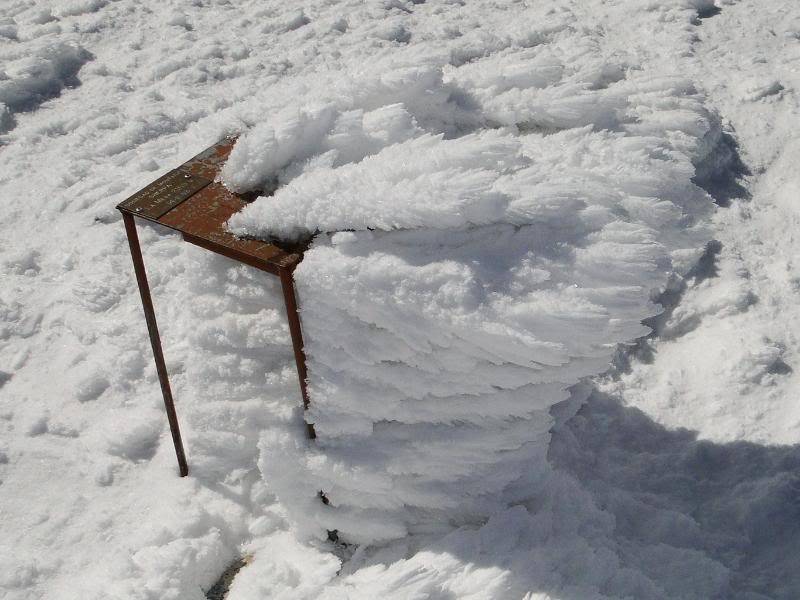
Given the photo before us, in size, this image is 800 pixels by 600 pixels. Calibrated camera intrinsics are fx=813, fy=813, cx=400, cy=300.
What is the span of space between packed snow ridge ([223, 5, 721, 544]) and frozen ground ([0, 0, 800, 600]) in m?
0.04

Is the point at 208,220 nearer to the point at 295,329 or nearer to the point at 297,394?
the point at 295,329

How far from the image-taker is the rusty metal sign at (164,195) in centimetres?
244

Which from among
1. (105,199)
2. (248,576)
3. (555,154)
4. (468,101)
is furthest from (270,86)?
(248,576)

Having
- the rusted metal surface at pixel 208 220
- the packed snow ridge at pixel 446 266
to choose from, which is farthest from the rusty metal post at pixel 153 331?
the packed snow ridge at pixel 446 266

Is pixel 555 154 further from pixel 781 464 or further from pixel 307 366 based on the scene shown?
pixel 781 464

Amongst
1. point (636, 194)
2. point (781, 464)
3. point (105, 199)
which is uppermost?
point (636, 194)

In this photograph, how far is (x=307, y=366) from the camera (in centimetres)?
241

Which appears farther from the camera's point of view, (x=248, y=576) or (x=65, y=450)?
(x=65, y=450)

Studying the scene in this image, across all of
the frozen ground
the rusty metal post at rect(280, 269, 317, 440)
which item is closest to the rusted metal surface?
the rusty metal post at rect(280, 269, 317, 440)

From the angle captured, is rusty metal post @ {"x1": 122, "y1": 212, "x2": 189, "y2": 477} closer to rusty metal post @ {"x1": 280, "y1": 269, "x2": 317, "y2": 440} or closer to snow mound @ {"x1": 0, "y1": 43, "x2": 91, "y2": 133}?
rusty metal post @ {"x1": 280, "y1": 269, "x2": 317, "y2": 440}

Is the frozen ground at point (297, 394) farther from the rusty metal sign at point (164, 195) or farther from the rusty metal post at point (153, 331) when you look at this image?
the rusty metal sign at point (164, 195)

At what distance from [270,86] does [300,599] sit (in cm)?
335

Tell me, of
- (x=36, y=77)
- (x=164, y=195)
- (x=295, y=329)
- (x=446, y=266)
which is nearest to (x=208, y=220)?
(x=164, y=195)

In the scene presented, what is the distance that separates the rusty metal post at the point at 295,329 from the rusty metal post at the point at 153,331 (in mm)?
535
